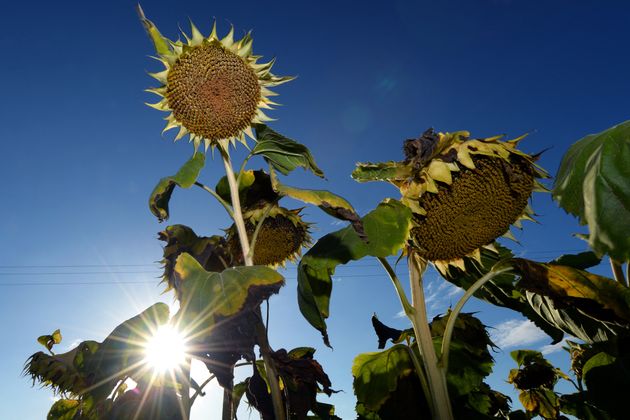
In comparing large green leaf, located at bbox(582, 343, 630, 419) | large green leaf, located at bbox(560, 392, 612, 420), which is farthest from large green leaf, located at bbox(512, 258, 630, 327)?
large green leaf, located at bbox(560, 392, 612, 420)

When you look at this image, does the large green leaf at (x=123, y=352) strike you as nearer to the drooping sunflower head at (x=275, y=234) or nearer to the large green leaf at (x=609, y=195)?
the drooping sunflower head at (x=275, y=234)

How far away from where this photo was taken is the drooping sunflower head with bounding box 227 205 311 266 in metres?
3.67

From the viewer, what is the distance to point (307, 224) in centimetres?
397

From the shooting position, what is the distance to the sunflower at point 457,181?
2.71 metres

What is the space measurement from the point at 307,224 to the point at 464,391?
1.81 m

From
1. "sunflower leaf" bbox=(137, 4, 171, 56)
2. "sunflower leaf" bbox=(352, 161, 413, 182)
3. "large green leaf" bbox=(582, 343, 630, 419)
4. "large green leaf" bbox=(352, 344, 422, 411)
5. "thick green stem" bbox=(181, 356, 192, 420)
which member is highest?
"sunflower leaf" bbox=(137, 4, 171, 56)

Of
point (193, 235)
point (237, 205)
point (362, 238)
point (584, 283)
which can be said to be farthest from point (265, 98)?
point (584, 283)

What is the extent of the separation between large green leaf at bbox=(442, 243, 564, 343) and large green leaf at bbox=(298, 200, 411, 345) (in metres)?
0.92

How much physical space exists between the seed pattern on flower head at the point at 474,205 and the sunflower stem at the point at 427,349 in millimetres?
182

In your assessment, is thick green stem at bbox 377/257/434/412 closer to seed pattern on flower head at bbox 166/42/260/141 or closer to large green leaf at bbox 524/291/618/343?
large green leaf at bbox 524/291/618/343

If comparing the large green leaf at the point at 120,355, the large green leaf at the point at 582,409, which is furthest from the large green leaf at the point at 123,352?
the large green leaf at the point at 582,409

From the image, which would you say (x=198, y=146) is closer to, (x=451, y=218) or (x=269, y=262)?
(x=269, y=262)

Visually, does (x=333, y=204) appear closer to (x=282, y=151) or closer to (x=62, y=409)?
(x=282, y=151)

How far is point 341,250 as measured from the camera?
2541 millimetres
